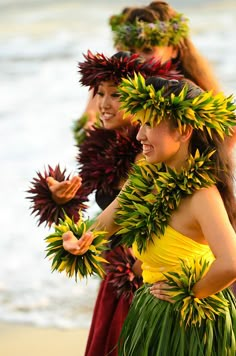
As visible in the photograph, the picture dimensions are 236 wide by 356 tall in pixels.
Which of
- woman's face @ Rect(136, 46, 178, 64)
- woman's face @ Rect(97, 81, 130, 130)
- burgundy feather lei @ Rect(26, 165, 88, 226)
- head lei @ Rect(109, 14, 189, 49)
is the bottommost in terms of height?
burgundy feather lei @ Rect(26, 165, 88, 226)

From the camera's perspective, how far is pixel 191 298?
9.12 feet

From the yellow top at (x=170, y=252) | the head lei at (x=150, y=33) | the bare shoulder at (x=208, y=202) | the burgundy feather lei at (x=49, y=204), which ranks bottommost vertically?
the yellow top at (x=170, y=252)

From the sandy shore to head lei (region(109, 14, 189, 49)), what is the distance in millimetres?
1643

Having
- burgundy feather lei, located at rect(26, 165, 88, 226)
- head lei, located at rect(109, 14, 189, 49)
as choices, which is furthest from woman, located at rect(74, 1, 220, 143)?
burgundy feather lei, located at rect(26, 165, 88, 226)

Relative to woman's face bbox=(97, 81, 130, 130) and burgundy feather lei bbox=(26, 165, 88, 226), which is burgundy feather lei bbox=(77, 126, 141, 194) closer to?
woman's face bbox=(97, 81, 130, 130)

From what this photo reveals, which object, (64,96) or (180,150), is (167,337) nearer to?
(180,150)

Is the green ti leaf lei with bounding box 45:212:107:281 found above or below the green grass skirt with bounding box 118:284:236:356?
above

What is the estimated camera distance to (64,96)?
11836 mm

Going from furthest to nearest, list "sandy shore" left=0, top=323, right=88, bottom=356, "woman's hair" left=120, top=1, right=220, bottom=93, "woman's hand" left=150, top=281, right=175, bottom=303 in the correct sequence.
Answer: "sandy shore" left=0, top=323, right=88, bottom=356 < "woman's hair" left=120, top=1, right=220, bottom=93 < "woman's hand" left=150, top=281, right=175, bottom=303

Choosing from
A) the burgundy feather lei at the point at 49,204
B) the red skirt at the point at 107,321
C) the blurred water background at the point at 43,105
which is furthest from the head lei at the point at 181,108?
Answer: the blurred water background at the point at 43,105

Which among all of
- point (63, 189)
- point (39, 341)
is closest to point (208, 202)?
point (63, 189)

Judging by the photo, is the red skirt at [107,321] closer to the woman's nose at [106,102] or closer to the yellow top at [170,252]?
the woman's nose at [106,102]

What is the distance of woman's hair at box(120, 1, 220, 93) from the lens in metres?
4.49

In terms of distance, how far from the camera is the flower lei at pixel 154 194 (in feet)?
9.29
